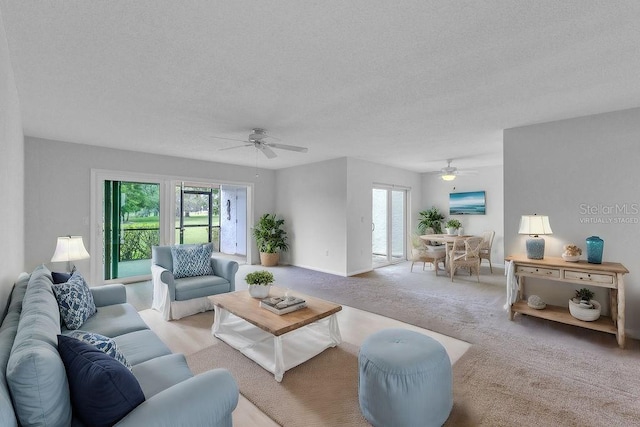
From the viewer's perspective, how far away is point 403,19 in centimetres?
169

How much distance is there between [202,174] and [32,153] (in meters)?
2.58

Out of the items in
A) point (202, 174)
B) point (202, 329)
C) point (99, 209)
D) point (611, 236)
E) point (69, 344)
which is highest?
point (202, 174)

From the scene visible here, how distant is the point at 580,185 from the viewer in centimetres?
341

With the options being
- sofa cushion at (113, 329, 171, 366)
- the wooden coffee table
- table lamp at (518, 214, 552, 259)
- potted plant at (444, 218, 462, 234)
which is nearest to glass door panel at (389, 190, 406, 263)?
potted plant at (444, 218, 462, 234)

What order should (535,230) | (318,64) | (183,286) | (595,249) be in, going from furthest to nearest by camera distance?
1. (183,286)
2. (535,230)
3. (595,249)
4. (318,64)

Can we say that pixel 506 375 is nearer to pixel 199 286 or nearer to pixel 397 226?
pixel 199 286

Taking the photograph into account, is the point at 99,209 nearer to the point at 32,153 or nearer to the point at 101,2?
the point at 32,153

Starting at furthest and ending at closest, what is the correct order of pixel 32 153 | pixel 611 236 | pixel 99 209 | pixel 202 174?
pixel 202 174, pixel 99 209, pixel 32 153, pixel 611 236

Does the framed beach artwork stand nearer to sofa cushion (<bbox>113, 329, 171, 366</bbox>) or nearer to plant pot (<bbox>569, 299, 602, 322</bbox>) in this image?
plant pot (<bbox>569, 299, 602, 322</bbox>)

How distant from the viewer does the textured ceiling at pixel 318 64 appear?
165cm

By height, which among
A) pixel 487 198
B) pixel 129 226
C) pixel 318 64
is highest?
pixel 318 64

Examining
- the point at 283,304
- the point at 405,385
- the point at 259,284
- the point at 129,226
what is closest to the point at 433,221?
the point at 259,284

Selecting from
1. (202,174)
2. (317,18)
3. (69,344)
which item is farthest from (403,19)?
(202,174)

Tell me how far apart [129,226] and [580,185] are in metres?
6.97
